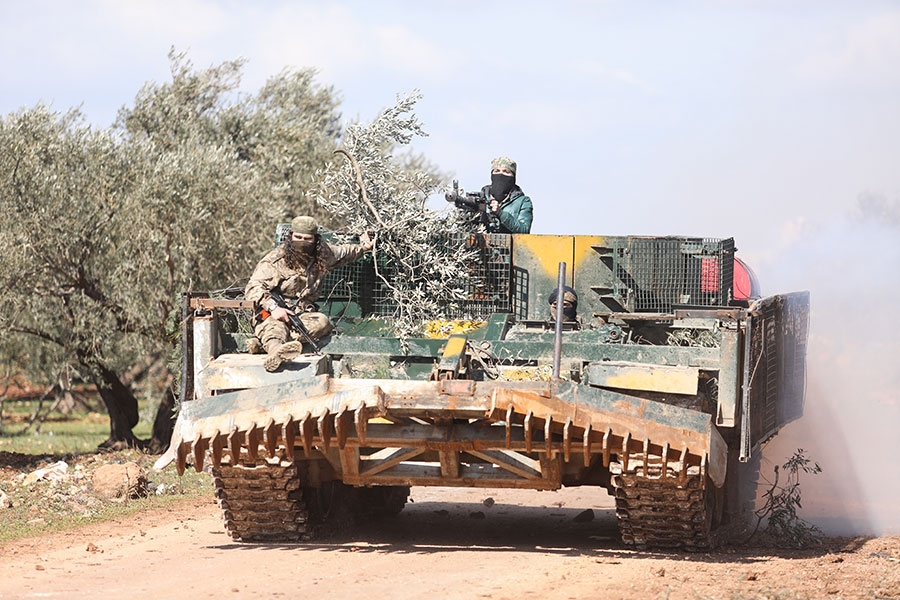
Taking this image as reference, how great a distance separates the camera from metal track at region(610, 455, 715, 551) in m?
8.82

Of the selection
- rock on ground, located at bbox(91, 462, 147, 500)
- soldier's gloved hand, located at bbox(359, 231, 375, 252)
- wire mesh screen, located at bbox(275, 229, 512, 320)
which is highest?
soldier's gloved hand, located at bbox(359, 231, 375, 252)

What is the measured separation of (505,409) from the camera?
8391mm

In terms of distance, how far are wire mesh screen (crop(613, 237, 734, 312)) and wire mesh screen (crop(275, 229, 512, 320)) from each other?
3.12ft

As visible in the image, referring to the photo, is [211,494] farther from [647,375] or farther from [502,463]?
[647,375]

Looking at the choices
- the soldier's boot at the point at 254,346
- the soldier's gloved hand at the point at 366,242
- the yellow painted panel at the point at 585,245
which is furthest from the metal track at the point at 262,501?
the yellow painted panel at the point at 585,245

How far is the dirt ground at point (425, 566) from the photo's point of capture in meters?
7.86

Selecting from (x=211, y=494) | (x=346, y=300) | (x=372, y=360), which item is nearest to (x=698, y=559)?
(x=372, y=360)

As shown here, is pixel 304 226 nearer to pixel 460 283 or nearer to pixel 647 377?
pixel 460 283

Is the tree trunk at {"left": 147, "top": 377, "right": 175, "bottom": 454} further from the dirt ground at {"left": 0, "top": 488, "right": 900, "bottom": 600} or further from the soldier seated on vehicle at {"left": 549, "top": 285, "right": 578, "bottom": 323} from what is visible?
the soldier seated on vehicle at {"left": 549, "top": 285, "right": 578, "bottom": 323}

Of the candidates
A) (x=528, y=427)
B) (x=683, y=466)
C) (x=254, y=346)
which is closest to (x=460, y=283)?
(x=254, y=346)

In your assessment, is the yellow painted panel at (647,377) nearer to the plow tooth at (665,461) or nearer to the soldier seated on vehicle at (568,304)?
the plow tooth at (665,461)

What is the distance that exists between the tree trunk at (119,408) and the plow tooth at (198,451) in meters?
11.0

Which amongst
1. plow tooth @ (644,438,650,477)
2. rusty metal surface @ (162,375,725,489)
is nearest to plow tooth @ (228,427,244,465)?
rusty metal surface @ (162,375,725,489)

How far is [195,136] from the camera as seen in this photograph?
21.5 metres
